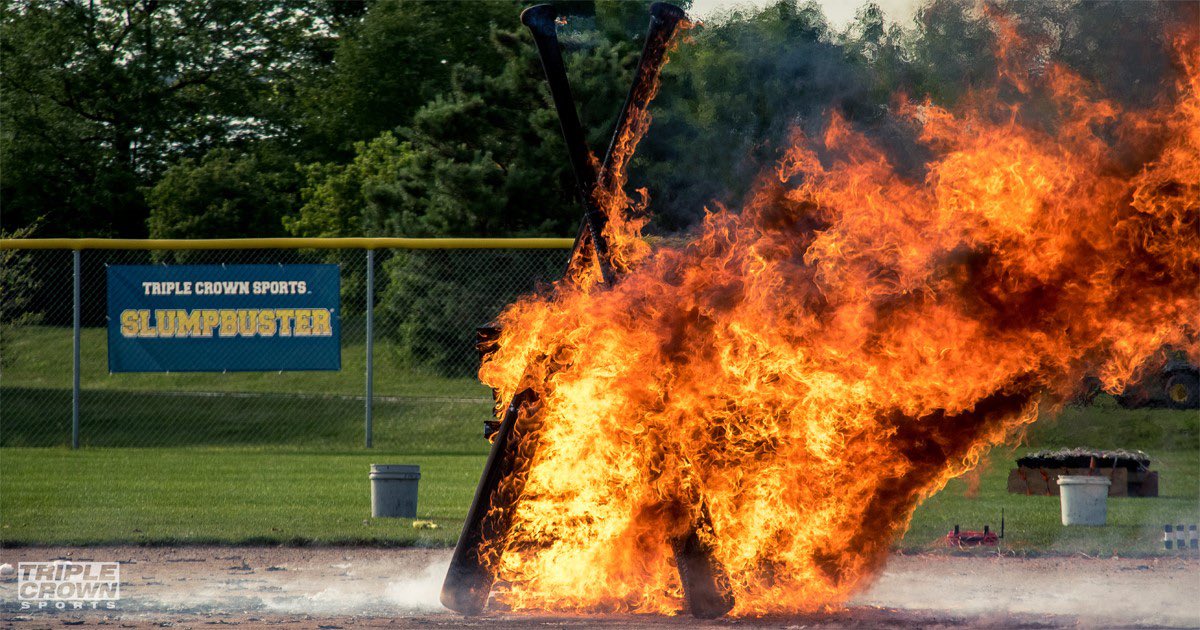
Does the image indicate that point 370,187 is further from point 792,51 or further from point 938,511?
point 938,511

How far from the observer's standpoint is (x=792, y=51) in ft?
58.9

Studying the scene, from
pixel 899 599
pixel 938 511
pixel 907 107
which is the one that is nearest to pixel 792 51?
pixel 938 511

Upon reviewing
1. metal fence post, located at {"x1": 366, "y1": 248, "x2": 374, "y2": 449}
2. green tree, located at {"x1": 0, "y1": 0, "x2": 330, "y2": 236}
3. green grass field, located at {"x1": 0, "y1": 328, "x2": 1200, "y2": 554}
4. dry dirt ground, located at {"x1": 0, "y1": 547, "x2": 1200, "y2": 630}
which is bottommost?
dry dirt ground, located at {"x1": 0, "y1": 547, "x2": 1200, "y2": 630}

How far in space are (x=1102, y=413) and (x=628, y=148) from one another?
13.1 m

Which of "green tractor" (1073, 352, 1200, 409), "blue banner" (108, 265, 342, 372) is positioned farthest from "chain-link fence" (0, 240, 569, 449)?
"green tractor" (1073, 352, 1200, 409)

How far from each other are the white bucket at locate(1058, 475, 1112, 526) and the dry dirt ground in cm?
144

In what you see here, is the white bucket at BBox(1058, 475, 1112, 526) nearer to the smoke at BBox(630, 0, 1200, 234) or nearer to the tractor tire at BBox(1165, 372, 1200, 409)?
the smoke at BBox(630, 0, 1200, 234)

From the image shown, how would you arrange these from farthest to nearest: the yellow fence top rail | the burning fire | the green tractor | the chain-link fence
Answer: the green tractor
the chain-link fence
the yellow fence top rail
the burning fire

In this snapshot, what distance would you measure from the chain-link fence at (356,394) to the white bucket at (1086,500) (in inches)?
281

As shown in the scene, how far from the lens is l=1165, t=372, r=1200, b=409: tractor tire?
1977 cm

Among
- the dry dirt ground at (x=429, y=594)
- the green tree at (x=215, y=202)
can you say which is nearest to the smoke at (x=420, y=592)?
the dry dirt ground at (x=429, y=594)

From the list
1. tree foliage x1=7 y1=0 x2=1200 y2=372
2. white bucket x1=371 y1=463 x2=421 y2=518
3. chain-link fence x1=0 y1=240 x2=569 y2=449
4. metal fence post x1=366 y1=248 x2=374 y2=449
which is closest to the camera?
white bucket x1=371 y1=463 x2=421 y2=518

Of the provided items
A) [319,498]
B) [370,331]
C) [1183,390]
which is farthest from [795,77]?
[319,498]

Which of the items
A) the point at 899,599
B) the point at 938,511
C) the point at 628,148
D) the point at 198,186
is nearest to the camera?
the point at 628,148
